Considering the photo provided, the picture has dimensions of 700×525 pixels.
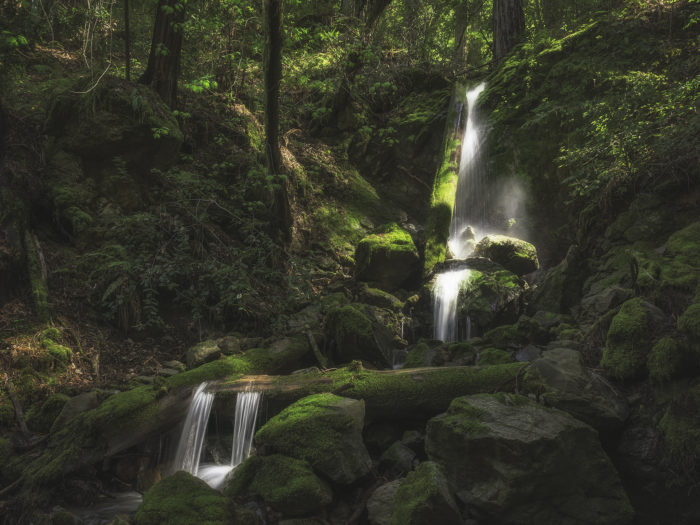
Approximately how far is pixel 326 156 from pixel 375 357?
768 centimetres

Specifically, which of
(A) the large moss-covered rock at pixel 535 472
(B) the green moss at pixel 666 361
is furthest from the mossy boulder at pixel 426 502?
(B) the green moss at pixel 666 361

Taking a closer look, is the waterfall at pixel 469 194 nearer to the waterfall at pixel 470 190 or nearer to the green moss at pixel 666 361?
the waterfall at pixel 470 190

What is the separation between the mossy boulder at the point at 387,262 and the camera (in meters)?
8.98

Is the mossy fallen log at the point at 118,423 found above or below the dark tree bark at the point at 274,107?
below

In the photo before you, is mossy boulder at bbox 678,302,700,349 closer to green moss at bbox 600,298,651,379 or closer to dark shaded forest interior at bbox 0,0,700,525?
dark shaded forest interior at bbox 0,0,700,525

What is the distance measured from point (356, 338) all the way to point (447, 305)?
8.48 ft

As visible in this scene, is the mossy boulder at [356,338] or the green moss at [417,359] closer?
the green moss at [417,359]

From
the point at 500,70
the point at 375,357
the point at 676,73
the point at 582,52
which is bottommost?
the point at 375,357

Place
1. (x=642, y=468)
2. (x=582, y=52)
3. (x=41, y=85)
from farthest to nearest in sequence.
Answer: (x=582, y=52) → (x=41, y=85) → (x=642, y=468)

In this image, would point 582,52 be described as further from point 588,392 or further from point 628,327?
point 588,392

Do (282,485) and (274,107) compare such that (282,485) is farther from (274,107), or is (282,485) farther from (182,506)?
(274,107)

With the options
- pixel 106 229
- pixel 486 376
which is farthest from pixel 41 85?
pixel 486 376

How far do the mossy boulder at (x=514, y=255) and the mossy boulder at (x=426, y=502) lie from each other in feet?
22.3

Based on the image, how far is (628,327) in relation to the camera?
3.88 m
